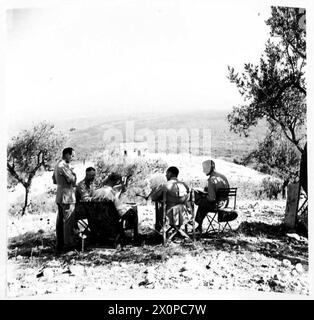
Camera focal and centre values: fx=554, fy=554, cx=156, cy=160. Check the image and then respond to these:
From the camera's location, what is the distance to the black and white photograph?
9.45 metres

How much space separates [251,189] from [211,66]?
237 centimetres

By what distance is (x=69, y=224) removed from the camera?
9.62 meters

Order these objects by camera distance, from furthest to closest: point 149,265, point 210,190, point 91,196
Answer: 1. point 210,190
2. point 91,196
3. point 149,265

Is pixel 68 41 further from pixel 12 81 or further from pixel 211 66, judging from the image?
pixel 211 66

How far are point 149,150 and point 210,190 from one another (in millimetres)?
1306

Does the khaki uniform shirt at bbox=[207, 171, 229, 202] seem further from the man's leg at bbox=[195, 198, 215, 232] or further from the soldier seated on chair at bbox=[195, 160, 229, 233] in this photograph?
the man's leg at bbox=[195, 198, 215, 232]

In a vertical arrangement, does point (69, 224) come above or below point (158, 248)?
above

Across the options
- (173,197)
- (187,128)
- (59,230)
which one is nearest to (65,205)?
(59,230)

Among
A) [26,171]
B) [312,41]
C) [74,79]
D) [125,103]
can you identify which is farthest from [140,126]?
[312,41]

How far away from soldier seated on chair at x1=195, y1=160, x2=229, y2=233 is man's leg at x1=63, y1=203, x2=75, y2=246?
2.18 metres

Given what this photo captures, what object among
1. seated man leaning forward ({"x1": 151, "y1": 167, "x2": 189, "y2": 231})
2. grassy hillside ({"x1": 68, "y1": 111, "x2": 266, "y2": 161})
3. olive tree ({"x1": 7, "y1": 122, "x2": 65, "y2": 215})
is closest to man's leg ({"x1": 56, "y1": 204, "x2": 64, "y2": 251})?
olive tree ({"x1": 7, "y1": 122, "x2": 65, "y2": 215})

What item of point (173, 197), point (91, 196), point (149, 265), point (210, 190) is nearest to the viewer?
point (149, 265)

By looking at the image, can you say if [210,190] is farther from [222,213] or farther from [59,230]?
[59,230]

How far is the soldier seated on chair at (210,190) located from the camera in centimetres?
987
